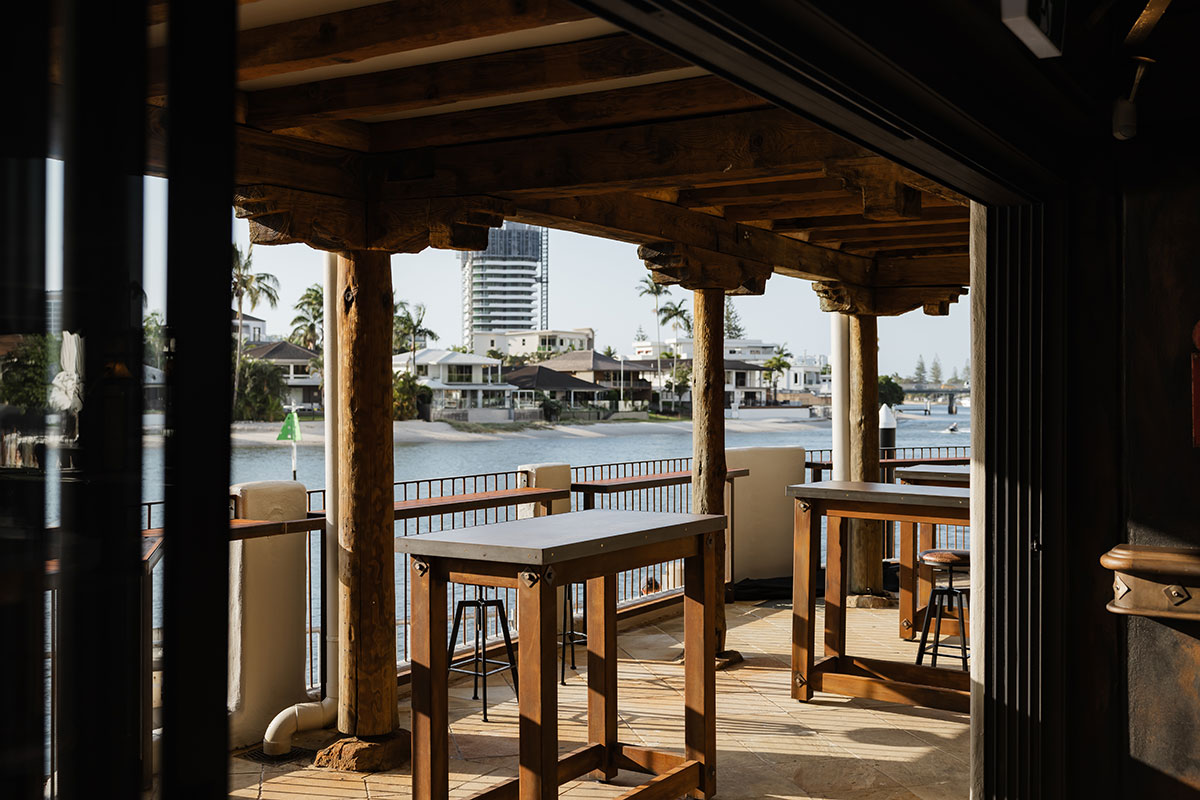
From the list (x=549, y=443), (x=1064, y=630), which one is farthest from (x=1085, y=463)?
(x=549, y=443)

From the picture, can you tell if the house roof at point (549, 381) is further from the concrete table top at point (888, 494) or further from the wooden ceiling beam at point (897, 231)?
the concrete table top at point (888, 494)

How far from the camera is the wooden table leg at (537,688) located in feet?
11.7

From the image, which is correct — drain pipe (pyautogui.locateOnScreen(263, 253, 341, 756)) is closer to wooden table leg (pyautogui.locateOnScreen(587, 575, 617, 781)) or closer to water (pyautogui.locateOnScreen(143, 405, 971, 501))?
wooden table leg (pyautogui.locateOnScreen(587, 575, 617, 781))

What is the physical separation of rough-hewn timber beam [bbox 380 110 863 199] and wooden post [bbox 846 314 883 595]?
4.20 metres

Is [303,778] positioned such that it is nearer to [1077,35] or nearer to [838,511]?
[838,511]

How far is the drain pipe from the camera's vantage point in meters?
4.87

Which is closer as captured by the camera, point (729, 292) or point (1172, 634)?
point (1172, 634)

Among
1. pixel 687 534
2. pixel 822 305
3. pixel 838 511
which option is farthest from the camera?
pixel 822 305

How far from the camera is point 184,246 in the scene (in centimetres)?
85

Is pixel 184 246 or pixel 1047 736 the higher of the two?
pixel 184 246

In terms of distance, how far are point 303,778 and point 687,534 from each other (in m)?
1.97

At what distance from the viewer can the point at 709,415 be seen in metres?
6.56

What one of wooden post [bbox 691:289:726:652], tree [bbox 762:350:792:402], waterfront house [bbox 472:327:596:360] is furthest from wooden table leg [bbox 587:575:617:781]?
waterfront house [bbox 472:327:596:360]

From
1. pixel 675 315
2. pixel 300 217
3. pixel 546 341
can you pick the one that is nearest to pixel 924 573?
pixel 300 217
